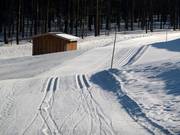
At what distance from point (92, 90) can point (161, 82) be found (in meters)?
2.25

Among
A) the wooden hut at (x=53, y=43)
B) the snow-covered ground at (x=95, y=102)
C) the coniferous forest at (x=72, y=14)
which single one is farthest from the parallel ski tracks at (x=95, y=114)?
the coniferous forest at (x=72, y=14)

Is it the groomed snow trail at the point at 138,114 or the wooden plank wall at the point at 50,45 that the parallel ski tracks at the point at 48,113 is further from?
the wooden plank wall at the point at 50,45

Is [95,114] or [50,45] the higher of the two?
[50,45]

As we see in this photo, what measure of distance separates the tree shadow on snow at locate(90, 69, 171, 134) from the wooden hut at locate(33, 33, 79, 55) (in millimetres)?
15622

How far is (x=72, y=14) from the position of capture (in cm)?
6488

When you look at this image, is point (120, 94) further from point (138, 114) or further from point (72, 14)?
point (72, 14)

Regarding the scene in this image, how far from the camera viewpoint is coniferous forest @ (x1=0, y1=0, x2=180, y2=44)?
61091 millimetres

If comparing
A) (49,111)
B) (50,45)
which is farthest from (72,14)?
(49,111)

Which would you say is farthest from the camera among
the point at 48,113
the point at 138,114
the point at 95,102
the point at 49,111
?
the point at 95,102

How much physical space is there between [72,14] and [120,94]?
51082 millimetres

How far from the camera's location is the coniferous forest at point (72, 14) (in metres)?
61.1

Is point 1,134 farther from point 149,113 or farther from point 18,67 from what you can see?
point 18,67

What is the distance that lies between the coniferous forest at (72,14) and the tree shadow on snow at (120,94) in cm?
3510

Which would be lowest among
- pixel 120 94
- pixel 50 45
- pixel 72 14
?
pixel 120 94
